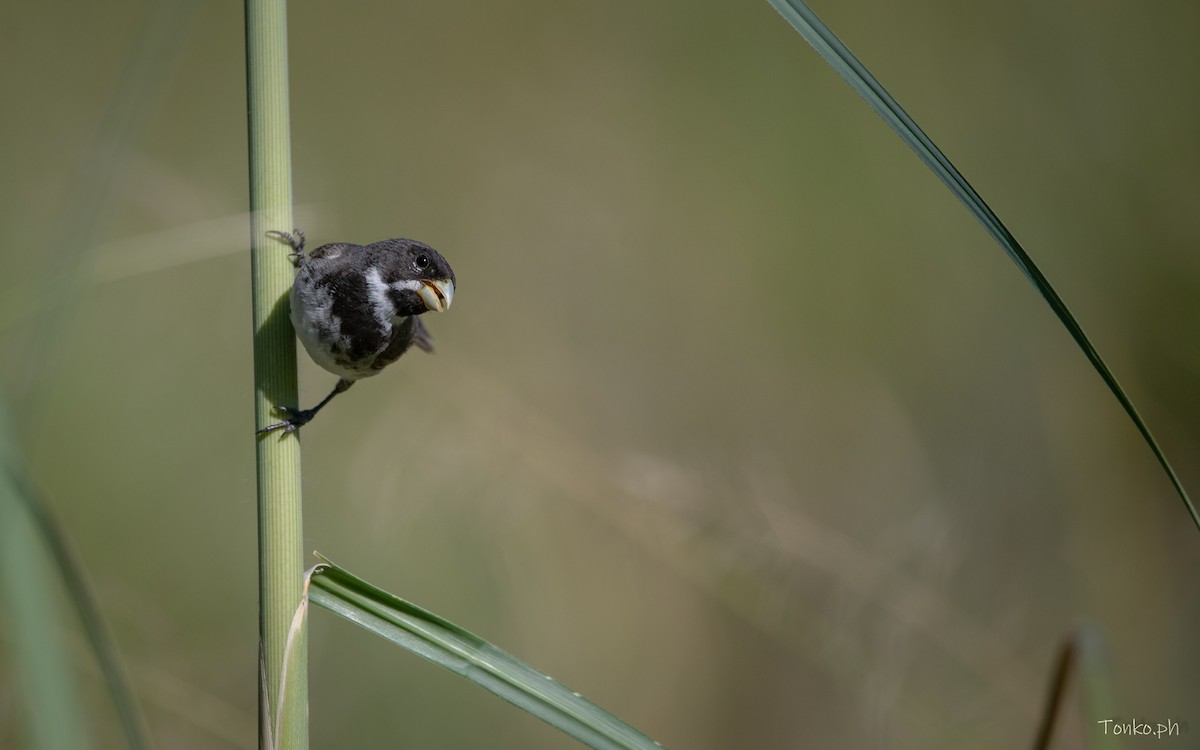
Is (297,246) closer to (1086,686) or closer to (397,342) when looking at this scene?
(397,342)

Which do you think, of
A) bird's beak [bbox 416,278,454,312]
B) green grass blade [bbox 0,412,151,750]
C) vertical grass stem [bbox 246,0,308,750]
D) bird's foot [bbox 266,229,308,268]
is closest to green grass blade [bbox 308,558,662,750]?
vertical grass stem [bbox 246,0,308,750]

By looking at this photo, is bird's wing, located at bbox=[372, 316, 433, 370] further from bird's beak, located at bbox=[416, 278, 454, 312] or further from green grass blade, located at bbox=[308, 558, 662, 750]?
green grass blade, located at bbox=[308, 558, 662, 750]

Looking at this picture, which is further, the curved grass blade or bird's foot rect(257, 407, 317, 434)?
bird's foot rect(257, 407, 317, 434)

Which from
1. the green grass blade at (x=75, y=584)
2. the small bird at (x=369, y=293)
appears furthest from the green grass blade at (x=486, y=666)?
the small bird at (x=369, y=293)

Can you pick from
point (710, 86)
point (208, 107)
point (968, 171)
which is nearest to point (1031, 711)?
point (968, 171)

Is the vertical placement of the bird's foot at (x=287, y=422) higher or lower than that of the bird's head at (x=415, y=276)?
lower

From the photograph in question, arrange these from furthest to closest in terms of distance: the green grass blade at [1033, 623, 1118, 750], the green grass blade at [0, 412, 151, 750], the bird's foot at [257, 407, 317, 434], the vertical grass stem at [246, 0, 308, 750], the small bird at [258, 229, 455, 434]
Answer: the small bird at [258, 229, 455, 434], the green grass blade at [1033, 623, 1118, 750], the bird's foot at [257, 407, 317, 434], the vertical grass stem at [246, 0, 308, 750], the green grass blade at [0, 412, 151, 750]

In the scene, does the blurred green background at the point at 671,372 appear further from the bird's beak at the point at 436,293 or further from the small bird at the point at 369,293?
the bird's beak at the point at 436,293
